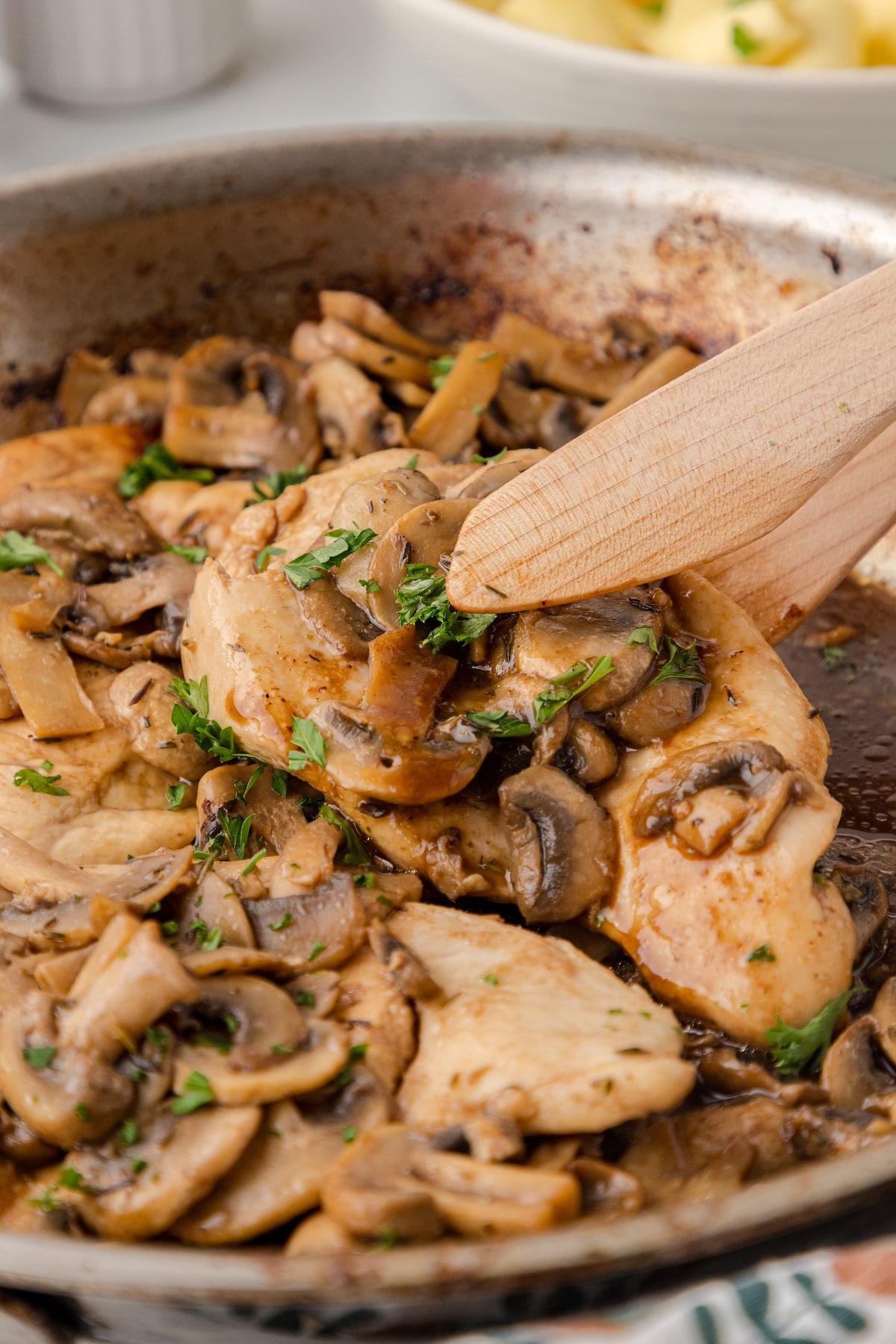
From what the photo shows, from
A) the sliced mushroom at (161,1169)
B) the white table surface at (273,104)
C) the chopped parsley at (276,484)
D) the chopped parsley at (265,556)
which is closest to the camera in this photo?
the sliced mushroom at (161,1169)

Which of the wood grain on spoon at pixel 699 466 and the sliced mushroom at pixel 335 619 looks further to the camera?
the sliced mushroom at pixel 335 619

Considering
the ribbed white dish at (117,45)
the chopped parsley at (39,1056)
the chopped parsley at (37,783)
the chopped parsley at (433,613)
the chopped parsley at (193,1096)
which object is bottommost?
the chopped parsley at (37,783)

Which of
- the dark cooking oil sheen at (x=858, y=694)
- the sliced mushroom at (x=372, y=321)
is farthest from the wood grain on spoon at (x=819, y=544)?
the sliced mushroom at (x=372, y=321)

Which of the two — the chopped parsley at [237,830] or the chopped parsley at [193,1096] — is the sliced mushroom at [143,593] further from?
the chopped parsley at [193,1096]

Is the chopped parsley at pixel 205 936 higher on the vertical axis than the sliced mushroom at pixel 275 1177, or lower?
higher

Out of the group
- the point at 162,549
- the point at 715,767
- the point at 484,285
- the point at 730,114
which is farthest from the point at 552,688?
the point at 730,114

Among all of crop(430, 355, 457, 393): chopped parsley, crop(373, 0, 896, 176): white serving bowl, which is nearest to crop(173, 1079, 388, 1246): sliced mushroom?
crop(430, 355, 457, 393): chopped parsley

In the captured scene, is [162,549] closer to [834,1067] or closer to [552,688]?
[552,688]

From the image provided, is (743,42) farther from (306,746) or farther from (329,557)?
(306,746)

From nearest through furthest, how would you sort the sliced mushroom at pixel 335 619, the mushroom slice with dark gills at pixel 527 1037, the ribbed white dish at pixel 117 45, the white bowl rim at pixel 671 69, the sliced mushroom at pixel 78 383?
1. the mushroom slice with dark gills at pixel 527 1037
2. the sliced mushroom at pixel 335 619
3. the sliced mushroom at pixel 78 383
4. the white bowl rim at pixel 671 69
5. the ribbed white dish at pixel 117 45
